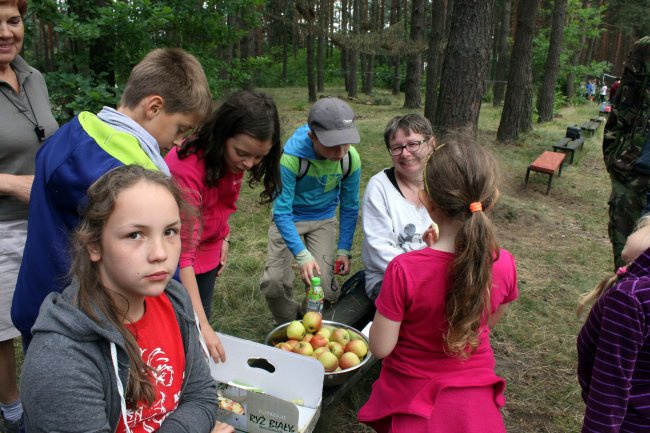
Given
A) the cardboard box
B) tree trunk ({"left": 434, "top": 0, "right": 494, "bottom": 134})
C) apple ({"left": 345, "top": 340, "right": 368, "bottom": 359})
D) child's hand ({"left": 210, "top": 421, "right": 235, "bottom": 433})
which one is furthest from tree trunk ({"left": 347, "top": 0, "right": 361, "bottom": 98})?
child's hand ({"left": 210, "top": 421, "right": 235, "bottom": 433})

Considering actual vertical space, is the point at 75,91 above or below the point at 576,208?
above

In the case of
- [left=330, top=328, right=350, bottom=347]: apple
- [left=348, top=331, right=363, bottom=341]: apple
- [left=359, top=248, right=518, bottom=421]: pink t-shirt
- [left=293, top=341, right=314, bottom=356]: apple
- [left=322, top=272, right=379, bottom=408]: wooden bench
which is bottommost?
[left=322, top=272, right=379, bottom=408]: wooden bench

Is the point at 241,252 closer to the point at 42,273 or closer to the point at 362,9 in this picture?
the point at 42,273

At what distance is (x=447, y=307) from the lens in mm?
1708

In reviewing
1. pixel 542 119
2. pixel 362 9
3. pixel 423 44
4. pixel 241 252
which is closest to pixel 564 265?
pixel 241 252

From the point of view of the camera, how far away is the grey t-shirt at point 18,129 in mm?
2145

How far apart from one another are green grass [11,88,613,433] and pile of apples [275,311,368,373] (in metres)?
0.43

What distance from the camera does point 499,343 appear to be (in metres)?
3.82

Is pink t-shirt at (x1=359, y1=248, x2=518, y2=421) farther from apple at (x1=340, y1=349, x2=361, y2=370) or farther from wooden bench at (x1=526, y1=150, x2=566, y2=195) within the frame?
wooden bench at (x1=526, y1=150, x2=566, y2=195)

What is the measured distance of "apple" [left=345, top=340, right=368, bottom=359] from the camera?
260 cm

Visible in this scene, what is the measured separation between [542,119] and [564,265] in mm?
11410

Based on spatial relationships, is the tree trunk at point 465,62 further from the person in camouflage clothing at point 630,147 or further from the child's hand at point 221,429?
the child's hand at point 221,429

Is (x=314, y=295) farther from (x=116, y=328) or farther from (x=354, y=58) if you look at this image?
(x=354, y=58)

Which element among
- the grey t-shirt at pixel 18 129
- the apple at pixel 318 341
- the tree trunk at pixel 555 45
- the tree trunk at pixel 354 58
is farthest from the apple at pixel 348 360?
the tree trunk at pixel 555 45
